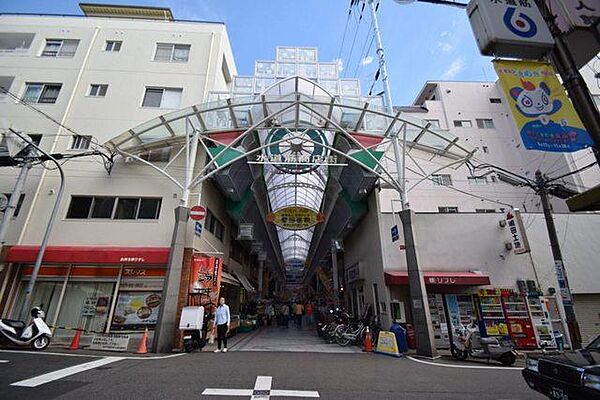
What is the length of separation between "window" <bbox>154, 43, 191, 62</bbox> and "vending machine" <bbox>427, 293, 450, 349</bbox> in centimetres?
1778

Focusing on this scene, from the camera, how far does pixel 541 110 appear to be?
366 cm

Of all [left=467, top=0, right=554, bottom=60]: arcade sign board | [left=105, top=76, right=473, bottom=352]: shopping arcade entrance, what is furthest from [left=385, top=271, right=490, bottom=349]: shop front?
[left=467, top=0, right=554, bottom=60]: arcade sign board

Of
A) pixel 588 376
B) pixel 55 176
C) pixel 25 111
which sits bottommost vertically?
pixel 588 376

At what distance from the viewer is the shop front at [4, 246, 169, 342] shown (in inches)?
412

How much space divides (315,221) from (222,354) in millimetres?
7877

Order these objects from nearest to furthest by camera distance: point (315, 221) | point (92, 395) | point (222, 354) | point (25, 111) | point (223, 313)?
1. point (92, 395)
2. point (222, 354)
3. point (223, 313)
4. point (25, 111)
5. point (315, 221)

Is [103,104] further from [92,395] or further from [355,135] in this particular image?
[92,395]

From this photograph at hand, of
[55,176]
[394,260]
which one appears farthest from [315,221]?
[55,176]

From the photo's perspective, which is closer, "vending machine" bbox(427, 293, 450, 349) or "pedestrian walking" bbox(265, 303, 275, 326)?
"vending machine" bbox(427, 293, 450, 349)

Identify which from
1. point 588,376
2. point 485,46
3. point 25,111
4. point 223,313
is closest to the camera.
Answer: point 588,376

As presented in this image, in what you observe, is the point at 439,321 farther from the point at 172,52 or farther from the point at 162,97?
the point at 172,52

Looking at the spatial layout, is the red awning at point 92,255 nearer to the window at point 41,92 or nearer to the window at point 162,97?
the window at point 162,97

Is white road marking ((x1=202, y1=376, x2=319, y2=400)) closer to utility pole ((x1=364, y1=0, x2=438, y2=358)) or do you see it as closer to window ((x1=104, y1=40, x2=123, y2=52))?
utility pole ((x1=364, y1=0, x2=438, y2=358))

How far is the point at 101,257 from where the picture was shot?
34.1ft
